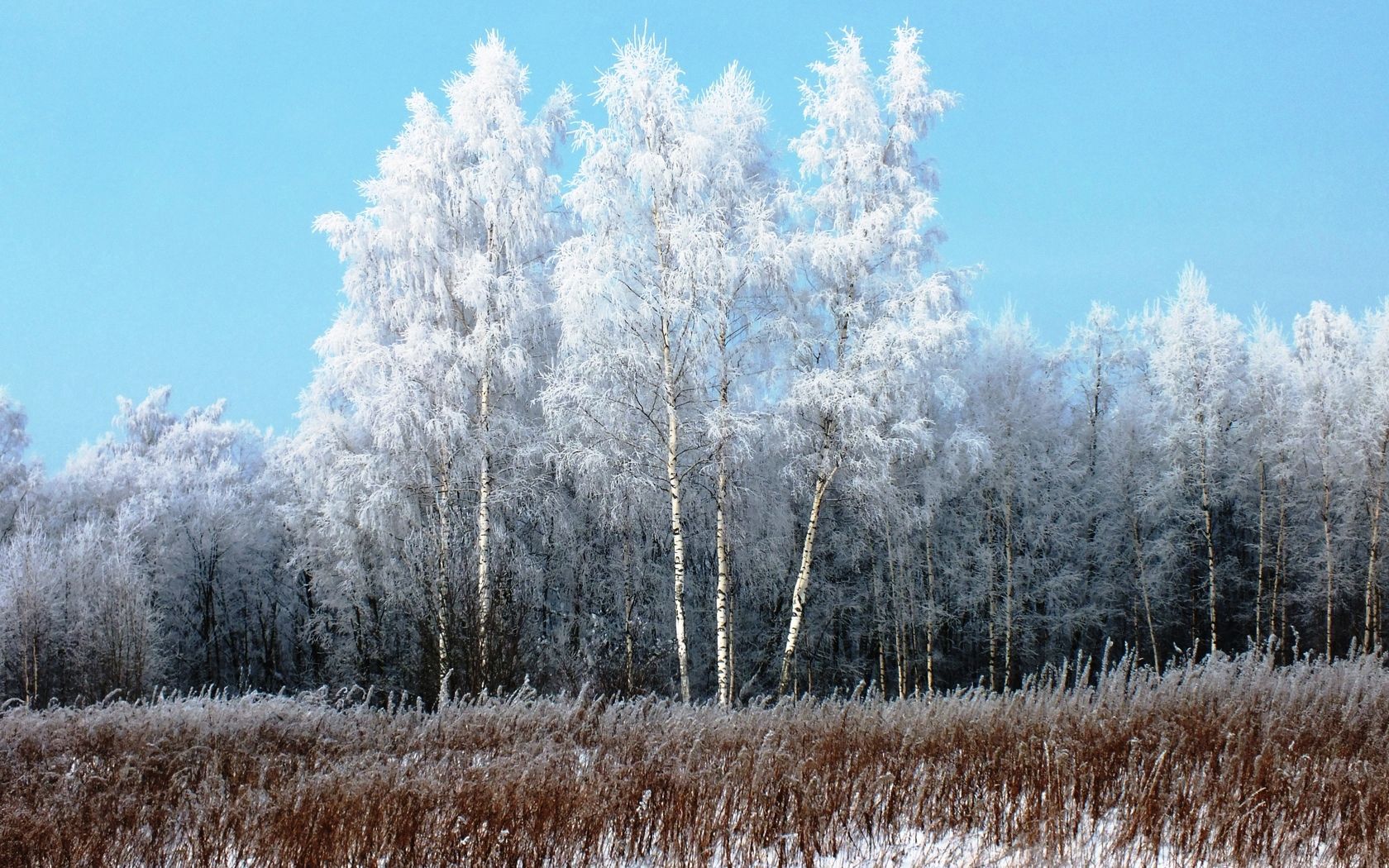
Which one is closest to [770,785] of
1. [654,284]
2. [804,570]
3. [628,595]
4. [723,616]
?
[723,616]

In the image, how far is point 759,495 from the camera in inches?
691

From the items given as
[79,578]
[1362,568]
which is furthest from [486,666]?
[1362,568]

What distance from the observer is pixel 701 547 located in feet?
63.9

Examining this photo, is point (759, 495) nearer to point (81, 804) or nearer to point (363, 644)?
point (363, 644)

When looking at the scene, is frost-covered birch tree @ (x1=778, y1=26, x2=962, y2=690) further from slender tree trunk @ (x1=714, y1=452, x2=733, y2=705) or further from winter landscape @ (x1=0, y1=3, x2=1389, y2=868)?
slender tree trunk @ (x1=714, y1=452, x2=733, y2=705)

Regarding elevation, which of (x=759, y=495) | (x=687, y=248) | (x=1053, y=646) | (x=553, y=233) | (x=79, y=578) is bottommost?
(x=1053, y=646)

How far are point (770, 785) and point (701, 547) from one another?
1402 centimetres

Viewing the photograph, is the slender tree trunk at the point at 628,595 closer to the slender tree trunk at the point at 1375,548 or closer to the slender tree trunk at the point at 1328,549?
the slender tree trunk at the point at 1328,549

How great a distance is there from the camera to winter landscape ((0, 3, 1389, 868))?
5.30 metres

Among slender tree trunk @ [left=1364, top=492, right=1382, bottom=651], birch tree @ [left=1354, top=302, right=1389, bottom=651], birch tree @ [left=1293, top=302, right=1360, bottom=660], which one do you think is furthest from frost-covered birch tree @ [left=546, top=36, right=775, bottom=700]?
slender tree trunk @ [left=1364, top=492, right=1382, bottom=651]

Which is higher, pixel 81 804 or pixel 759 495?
pixel 759 495

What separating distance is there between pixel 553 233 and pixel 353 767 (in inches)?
524

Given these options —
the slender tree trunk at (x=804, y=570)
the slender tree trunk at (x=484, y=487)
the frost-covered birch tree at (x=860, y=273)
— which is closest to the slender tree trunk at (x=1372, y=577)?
the frost-covered birch tree at (x=860, y=273)

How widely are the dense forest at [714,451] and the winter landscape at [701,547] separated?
110 mm
